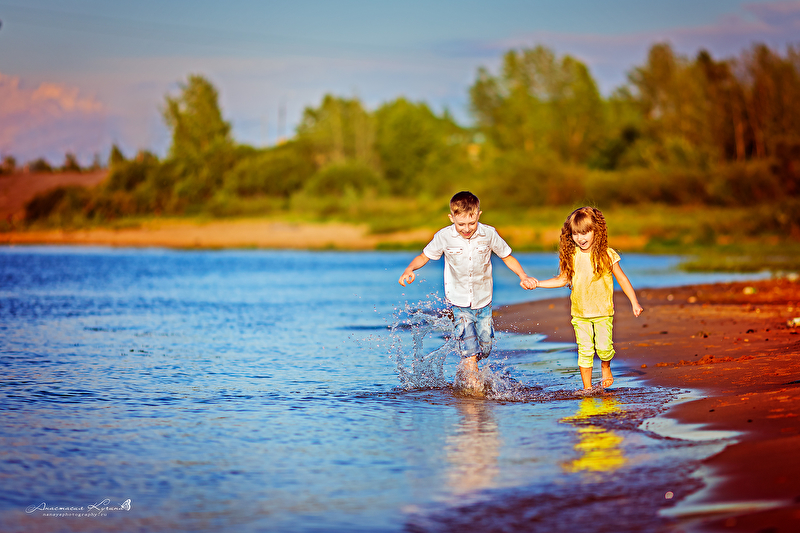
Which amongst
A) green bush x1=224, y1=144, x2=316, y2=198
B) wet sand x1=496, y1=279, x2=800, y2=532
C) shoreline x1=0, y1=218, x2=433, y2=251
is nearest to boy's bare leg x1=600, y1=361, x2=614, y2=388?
wet sand x1=496, y1=279, x2=800, y2=532

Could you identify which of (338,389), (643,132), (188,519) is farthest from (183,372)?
(643,132)

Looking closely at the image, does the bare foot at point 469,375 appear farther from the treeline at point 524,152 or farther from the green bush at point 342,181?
the green bush at point 342,181

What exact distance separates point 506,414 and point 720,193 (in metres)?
40.0

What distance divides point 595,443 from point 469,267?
90.7 inches

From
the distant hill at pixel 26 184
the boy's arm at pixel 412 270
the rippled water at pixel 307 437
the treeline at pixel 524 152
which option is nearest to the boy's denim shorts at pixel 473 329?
the rippled water at pixel 307 437

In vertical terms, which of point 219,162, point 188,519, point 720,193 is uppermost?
point 219,162

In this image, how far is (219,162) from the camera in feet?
238

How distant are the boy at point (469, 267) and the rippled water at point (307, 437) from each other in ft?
1.77

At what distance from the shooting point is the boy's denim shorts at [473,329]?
8094mm

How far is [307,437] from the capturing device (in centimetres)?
664

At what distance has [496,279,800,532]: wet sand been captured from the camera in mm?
4676

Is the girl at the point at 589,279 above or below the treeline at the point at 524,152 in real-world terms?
below

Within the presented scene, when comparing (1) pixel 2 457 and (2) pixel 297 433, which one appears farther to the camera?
(2) pixel 297 433

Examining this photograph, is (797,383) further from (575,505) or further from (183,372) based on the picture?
(183,372)
